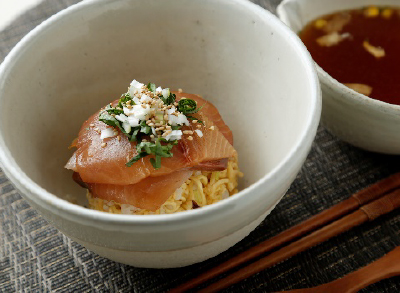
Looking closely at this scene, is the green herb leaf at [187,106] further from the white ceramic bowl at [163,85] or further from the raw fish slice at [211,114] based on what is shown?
the white ceramic bowl at [163,85]

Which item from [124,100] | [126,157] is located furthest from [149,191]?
[124,100]

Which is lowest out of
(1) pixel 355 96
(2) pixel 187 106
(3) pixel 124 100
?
(1) pixel 355 96

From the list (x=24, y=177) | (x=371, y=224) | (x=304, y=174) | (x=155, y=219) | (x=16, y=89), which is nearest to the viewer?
(x=155, y=219)

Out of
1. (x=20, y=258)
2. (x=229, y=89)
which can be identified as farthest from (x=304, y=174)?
(x=20, y=258)

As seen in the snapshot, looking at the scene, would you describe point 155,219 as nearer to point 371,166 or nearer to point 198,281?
point 198,281

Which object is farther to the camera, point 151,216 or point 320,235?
point 320,235

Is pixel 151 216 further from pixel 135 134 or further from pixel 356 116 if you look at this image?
pixel 356 116

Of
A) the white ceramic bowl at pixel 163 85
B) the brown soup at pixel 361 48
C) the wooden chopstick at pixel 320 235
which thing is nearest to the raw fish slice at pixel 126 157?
the white ceramic bowl at pixel 163 85
